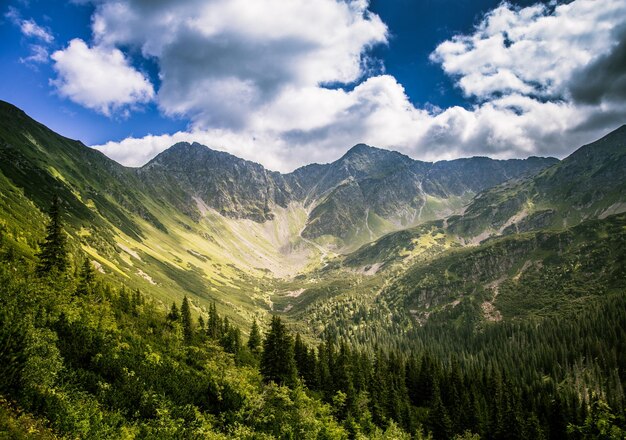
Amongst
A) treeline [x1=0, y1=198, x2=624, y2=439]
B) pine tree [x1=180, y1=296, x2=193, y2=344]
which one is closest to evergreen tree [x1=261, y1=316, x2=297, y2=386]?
treeline [x1=0, y1=198, x2=624, y2=439]

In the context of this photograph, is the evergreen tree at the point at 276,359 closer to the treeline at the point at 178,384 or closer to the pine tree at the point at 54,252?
the treeline at the point at 178,384

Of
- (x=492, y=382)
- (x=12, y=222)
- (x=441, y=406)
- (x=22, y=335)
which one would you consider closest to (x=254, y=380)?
(x=22, y=335)

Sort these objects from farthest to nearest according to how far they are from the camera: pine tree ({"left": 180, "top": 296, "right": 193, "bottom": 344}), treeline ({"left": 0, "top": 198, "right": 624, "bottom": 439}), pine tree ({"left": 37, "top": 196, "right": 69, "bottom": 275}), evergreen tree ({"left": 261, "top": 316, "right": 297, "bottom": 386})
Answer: pine tree ({"left": 180, "top": 296, "right": 193, "bottom": 344}) → evergreen tree ({"left": 261, "top": 316, "right": 297, "bottom": 386}) → pine tree ({"left": 37, "top": 196, "right": 69, "bottom": 275}) → treeline ({"left": 0, "top": 198, "right": 624, "bottom": 439})

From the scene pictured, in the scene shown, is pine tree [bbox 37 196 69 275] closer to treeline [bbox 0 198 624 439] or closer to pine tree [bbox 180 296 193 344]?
treeline [bbox 0 198 624 439]

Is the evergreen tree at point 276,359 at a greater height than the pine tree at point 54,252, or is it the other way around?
the pine tree at point 54,252

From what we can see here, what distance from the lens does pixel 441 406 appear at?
108 meters

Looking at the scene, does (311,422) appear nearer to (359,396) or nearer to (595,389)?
(359,396)

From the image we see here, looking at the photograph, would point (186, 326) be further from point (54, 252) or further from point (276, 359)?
point (54, 252)

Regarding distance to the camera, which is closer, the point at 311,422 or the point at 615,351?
the point at 311,422

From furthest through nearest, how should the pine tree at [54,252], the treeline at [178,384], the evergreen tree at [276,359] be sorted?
the evergreen tree at [276,359]
the pine tree at [54,252]
the treeline at [178,384]

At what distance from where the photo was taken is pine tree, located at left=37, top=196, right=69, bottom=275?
66688 mm

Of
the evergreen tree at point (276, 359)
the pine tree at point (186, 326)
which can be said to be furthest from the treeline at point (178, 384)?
the pine tree at point (186, 326)

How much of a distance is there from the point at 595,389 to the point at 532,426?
335 feet

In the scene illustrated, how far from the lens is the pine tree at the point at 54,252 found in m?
66.7
